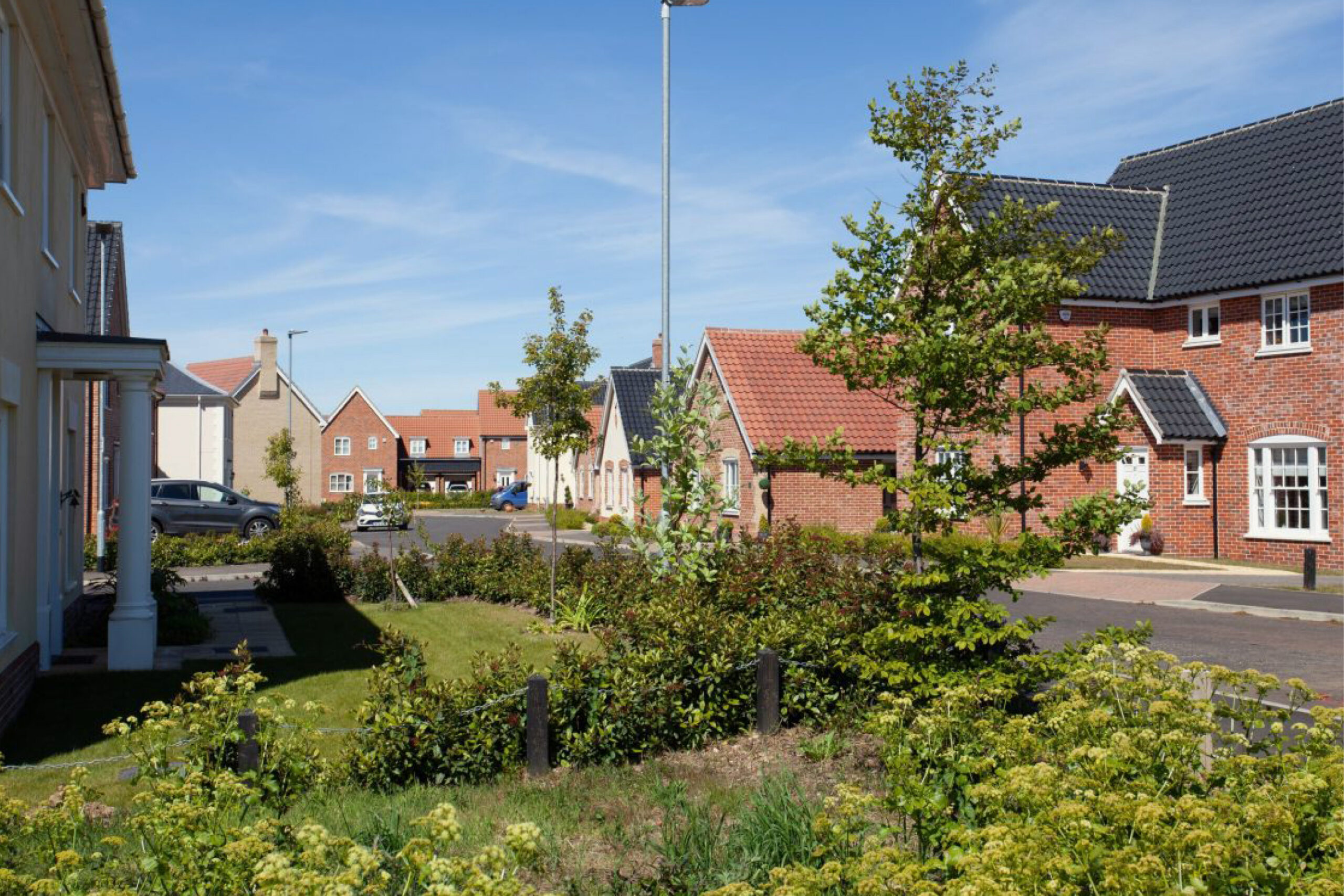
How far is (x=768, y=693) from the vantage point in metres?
9.13

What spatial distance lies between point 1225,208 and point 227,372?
202 ft

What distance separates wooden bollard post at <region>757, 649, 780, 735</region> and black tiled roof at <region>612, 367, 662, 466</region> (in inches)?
1447

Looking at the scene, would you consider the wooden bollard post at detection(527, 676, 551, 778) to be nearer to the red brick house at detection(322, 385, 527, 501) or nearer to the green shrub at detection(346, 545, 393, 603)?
the green shrub at detection(346, 545, 393, 603)

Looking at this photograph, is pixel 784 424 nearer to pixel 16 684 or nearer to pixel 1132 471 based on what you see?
pixel 1132 471

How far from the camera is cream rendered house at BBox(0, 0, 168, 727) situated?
1061cm

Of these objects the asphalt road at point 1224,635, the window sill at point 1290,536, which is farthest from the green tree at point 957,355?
the window sill at point 1290,536

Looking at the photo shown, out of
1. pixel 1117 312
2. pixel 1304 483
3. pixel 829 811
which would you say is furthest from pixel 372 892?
pixel 1117 312

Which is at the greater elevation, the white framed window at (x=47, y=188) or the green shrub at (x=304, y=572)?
the white framed window at (x=47, y=188)

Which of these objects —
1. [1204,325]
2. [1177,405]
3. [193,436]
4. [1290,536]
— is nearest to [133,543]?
[1177,405]

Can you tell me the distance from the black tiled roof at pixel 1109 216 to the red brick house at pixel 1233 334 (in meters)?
0.05

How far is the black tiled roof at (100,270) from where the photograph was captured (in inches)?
1014

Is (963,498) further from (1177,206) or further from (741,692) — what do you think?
(1177,206)

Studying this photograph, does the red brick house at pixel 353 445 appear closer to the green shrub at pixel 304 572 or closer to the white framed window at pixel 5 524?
the green shrub at pixel 304 572

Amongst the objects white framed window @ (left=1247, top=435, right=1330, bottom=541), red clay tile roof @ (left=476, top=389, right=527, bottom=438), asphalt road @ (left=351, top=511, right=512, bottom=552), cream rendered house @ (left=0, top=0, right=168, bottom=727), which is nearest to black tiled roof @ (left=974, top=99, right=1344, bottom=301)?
white framed window @ (left=1247, top=435, right=1330, bottom=541)
